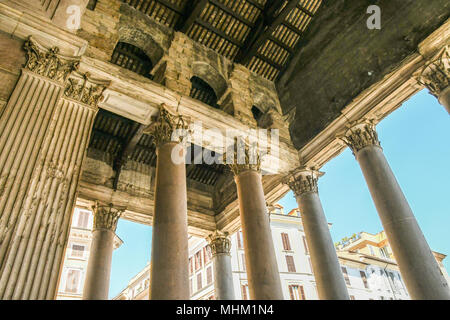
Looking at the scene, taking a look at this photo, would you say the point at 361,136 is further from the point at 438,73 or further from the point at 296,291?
the point at 296,291

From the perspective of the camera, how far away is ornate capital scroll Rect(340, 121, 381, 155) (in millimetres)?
9030

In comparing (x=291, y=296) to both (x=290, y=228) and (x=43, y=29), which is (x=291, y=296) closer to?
(x=290, y=228)

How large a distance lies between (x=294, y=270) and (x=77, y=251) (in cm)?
1760

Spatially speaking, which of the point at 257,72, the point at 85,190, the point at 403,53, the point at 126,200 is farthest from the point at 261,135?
the point at 85,190

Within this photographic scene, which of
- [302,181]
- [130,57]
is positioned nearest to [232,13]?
[130,57]

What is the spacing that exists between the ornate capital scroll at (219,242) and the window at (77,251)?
18.1 metres

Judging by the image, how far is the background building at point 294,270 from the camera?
83.1 feet

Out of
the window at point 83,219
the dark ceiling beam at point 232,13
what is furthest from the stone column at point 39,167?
the window at point 83,219

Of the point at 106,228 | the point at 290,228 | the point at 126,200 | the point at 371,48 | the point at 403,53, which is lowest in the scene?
the point at 106,228

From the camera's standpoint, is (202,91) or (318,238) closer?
(318,238)

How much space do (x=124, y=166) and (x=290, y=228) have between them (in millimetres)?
19490

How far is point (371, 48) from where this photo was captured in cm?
994

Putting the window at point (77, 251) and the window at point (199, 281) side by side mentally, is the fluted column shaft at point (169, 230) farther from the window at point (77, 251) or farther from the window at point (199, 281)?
the window at point (77, 251)

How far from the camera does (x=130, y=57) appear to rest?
438 inches
